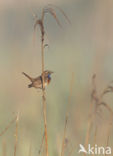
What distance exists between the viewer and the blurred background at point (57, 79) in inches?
105

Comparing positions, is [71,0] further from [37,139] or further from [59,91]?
[37,139]

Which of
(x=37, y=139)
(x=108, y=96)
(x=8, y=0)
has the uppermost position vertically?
(x=8, y=0)

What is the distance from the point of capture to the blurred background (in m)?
2.68

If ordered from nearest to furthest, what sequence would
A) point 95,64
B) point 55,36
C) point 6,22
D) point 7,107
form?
point 95,64 → point 7,107 → point 55,36 → point 6,22

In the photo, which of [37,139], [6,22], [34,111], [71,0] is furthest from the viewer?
[71,0]

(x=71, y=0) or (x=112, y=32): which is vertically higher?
(x=71, y=0)

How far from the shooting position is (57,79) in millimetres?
3863

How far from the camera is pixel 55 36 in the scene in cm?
505

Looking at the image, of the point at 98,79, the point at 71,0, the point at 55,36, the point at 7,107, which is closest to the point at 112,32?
the point at 98,79

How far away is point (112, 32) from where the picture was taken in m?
3.20

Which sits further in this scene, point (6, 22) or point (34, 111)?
point (6, 22)

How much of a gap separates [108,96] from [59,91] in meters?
0.40

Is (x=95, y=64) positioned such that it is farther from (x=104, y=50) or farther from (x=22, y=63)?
(x=22, y=63)

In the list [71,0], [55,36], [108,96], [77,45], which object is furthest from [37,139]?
[71,0]
